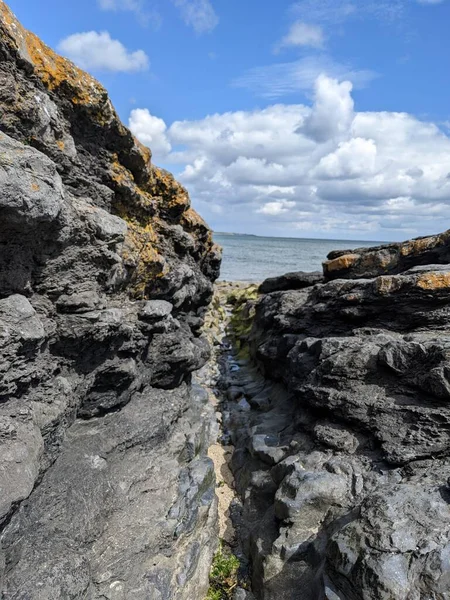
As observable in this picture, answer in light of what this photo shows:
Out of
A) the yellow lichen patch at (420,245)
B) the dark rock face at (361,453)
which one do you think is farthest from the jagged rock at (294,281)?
A: the dark rock face at (361,453)

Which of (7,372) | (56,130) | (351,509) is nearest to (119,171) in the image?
(56,130)

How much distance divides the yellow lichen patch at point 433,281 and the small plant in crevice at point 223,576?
772 centimetres

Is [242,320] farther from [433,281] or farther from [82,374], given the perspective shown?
[82,374]

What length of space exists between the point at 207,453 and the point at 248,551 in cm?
371

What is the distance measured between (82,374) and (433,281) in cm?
864

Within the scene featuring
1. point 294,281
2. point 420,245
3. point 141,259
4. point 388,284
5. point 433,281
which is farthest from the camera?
point 294,281

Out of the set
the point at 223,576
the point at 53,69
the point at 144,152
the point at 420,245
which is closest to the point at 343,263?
the point at 420,245

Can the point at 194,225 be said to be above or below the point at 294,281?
above

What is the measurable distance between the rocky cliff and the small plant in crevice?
0.27 metres

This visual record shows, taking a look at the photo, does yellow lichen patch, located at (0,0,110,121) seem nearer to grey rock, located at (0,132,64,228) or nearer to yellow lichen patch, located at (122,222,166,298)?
grey rock, located at (0,132,64,228)

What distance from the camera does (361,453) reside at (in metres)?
8.32

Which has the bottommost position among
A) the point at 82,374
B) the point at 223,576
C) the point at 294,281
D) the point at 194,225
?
the point at 223,576

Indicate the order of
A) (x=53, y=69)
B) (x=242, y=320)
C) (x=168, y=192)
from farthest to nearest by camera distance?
(x=242, y=320) → (x=168, y=192) → (x=53, y=69)

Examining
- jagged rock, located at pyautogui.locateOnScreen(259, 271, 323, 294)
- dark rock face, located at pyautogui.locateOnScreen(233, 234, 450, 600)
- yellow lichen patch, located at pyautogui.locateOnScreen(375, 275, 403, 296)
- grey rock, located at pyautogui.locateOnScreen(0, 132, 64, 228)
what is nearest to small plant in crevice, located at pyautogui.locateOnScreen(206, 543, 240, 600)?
dark rock face, located at pyautogui.locateOnScreen(233, 234, 450, 600)
